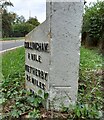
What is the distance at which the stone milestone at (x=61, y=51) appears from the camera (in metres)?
2.08

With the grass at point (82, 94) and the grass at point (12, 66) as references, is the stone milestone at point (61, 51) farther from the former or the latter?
the grass at point (12, 66)

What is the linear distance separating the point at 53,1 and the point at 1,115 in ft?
3.51

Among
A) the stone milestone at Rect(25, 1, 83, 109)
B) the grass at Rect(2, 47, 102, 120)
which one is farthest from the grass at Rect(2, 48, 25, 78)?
the stone milestone at Rect(25, 1, 83, 109)

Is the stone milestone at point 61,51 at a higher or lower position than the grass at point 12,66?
higher

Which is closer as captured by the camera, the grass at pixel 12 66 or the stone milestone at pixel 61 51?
the stone milestone at pixel 61 51

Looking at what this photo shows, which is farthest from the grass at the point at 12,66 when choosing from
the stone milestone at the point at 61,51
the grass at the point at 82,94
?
the stone milestone at the point at 61,51

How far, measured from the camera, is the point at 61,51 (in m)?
2.11

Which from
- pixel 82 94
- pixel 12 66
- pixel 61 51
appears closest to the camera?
pixel 61 51

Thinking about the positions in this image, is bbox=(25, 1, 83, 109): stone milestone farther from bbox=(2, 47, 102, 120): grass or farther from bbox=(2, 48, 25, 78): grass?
bbox=(2, 48, 25, 78): grass

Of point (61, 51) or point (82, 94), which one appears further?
point (82, 94)

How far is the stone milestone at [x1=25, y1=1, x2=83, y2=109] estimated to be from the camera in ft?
6.81

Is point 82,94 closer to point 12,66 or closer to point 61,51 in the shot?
point 61,51

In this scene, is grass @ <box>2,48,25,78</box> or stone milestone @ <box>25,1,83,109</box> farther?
grass @ <box>2,48,25,78</box>

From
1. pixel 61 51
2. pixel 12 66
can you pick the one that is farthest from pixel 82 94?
pixel 12 66
